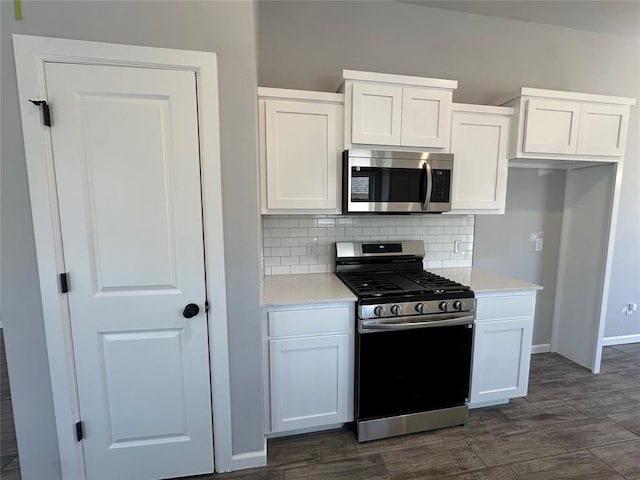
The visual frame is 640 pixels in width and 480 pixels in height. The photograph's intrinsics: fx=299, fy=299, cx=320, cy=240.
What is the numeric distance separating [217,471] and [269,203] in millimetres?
1638

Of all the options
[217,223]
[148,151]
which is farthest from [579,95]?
[148,151]

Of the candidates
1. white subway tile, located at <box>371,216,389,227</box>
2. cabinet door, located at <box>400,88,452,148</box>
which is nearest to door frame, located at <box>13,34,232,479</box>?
cabinet door, located at <box>400,88,452,148</box>

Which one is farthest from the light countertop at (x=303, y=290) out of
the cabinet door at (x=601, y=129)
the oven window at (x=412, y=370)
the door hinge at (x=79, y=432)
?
the cabinet door at (x=601, y=129)

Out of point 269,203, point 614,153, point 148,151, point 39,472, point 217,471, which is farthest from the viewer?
point 614,153

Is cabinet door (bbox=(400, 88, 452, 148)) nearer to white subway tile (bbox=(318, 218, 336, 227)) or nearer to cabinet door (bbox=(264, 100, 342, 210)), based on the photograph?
cabinet door (bbox=(264, 100, 342, 210))

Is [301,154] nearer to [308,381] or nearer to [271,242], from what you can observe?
[271,242]

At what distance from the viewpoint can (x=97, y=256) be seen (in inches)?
58.1

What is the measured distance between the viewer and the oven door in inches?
73.8

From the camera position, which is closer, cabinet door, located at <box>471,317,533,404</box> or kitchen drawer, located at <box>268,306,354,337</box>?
kitchen drawer, located at <box>268,306,354,337</box>

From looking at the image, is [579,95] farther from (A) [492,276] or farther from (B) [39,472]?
(B) [39,472]

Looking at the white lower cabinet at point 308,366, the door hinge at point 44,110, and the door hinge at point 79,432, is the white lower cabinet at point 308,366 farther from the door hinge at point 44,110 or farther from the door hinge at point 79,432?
the door hinge at point 44,110

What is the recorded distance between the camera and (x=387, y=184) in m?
2.11

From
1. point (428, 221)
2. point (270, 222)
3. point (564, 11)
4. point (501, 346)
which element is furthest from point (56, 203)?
point (564, 11)

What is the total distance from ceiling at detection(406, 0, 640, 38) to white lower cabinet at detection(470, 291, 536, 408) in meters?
2.29
